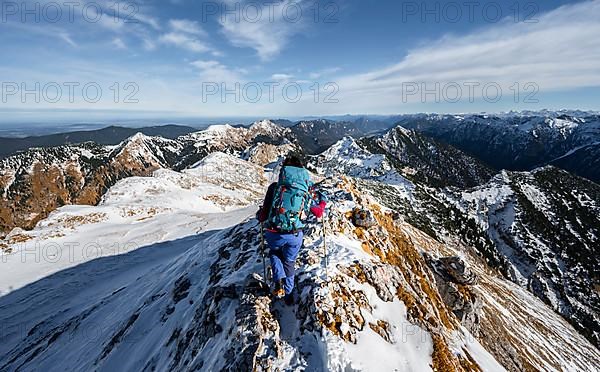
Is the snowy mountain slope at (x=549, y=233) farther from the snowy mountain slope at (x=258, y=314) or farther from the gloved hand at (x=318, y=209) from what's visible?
the gloved hand at (x=318, y=209)

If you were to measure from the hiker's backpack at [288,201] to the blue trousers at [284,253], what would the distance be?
1.02 ft

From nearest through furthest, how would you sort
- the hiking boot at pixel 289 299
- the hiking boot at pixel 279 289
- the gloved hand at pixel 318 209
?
the gloved hand at pixel 318 209, the hiking boot at pixel 279 289, the hiking boot at pixel 289 299

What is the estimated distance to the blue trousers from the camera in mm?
9367

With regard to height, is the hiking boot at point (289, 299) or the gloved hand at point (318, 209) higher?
the gloved hand at point (318, 209)

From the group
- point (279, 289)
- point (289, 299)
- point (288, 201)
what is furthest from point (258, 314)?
point (288, 201)

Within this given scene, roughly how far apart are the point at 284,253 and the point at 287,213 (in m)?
1.33

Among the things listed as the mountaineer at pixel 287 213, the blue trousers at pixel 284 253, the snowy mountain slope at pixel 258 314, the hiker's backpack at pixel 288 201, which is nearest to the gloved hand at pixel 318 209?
the mountaineer at pixel 287 213

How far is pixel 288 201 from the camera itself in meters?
9.16

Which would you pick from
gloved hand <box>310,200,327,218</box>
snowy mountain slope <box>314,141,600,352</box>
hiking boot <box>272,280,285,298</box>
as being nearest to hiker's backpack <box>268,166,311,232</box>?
gloved hand <box>310,200,327,218</box>

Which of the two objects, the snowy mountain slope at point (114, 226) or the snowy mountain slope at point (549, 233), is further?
the snowy mountain slope at point (549, 233)

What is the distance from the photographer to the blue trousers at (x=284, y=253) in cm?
937

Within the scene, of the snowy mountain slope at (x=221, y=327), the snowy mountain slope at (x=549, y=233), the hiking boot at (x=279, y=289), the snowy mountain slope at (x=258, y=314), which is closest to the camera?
the snowy mountain slope at (x=221, y=327)

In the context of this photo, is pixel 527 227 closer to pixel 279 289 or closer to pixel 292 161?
pixel 279 289

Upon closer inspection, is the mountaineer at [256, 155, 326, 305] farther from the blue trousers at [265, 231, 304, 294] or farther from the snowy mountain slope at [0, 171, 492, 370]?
the snowy mountain slope at [0, 171, 492, 370]
